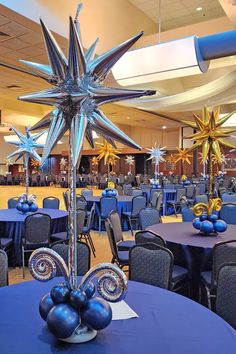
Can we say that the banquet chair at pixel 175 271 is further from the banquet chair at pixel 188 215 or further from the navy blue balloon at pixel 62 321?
the banquet chair at pixel 188 215

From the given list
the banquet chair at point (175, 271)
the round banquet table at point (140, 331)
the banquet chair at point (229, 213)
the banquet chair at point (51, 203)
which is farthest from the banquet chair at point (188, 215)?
the round banquet table at point (140, 331)

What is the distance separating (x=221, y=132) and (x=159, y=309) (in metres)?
2.92

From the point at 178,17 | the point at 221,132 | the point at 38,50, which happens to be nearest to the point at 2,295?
the point at 221,132

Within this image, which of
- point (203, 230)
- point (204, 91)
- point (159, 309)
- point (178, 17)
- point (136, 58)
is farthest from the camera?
point (204, 91)

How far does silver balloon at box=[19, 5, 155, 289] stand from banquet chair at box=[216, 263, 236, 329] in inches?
40.9

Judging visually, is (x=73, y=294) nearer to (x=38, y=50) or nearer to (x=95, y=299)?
(x=95, y=299)

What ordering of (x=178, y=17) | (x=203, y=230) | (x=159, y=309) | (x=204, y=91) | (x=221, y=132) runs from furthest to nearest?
1. (x=204, y=91)
2. (x=178, y=17)
3. (x=221, y=132)
4. (x=203, y=230)
5. (x=159, y=309)

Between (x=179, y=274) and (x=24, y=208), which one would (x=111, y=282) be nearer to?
(x=179, y=274)

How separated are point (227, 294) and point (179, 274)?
47.2 inches

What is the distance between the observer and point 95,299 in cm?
160

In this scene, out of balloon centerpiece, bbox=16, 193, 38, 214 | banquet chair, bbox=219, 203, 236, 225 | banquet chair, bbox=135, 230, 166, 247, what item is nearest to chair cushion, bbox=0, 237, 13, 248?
balloon centerpiece, bbox=16, 193, 38, 214

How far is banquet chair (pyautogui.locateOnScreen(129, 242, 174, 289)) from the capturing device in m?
2.53

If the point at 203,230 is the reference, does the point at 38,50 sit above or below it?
above

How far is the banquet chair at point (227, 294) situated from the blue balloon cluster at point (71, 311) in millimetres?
904
